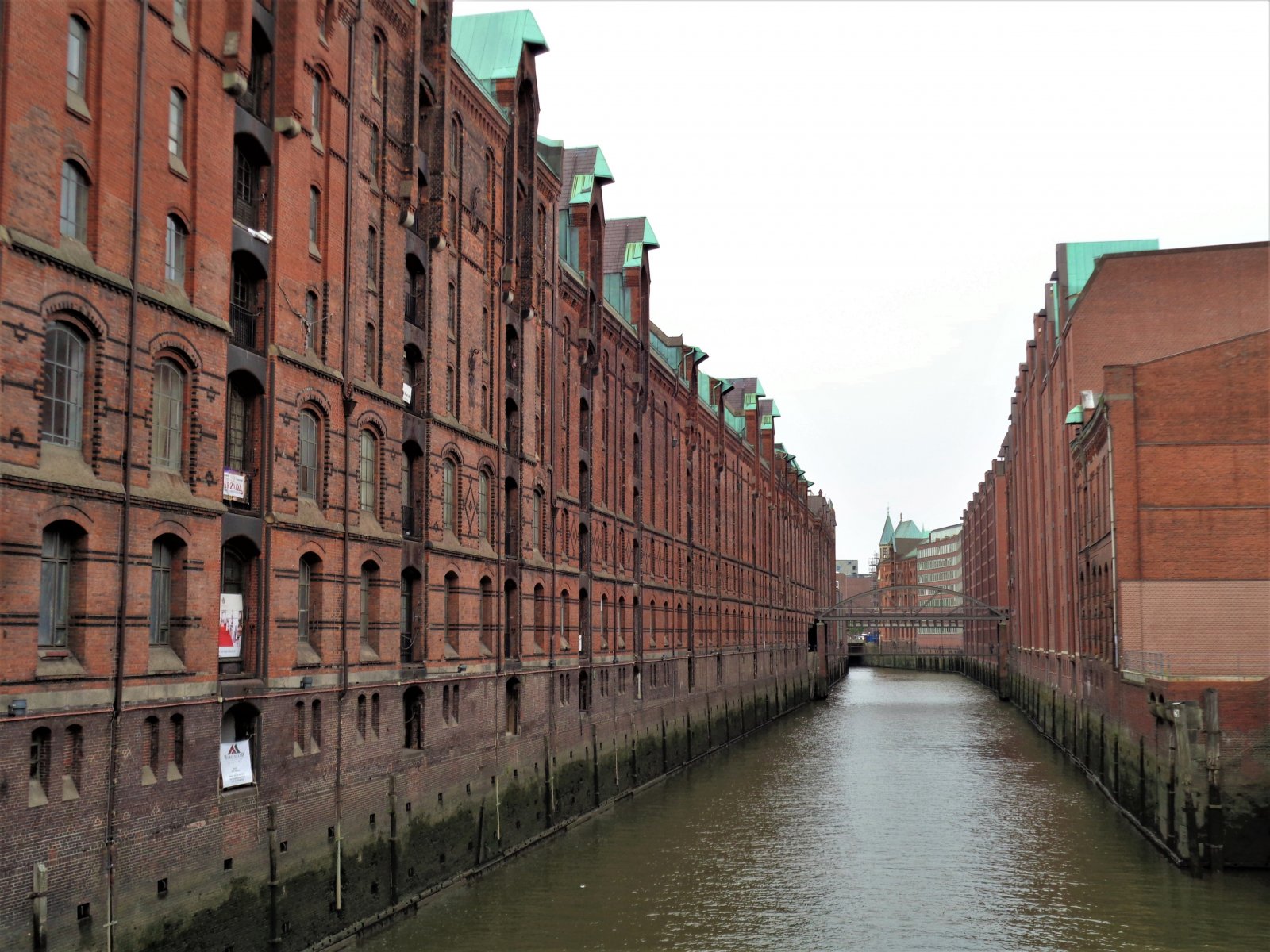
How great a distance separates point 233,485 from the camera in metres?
19.9

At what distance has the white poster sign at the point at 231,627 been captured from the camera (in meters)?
19.6

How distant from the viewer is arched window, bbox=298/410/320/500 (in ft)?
72.5

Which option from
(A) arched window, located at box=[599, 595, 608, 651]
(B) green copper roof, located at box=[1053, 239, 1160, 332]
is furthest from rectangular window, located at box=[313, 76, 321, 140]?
(B) green copper roof, located at box=[1053, 239, 1160, 332]

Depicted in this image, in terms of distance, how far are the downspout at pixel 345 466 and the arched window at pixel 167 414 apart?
201 inches

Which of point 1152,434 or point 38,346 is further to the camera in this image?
point 1152,434

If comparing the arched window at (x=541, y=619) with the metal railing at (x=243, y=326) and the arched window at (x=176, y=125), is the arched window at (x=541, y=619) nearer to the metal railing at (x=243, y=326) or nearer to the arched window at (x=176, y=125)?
the metal railing at (x=243, y=326)

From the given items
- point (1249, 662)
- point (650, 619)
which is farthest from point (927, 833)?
point (650, 619)

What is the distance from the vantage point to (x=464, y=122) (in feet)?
98.7

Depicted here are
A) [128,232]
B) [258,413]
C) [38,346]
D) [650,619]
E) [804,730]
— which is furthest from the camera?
[804,730]

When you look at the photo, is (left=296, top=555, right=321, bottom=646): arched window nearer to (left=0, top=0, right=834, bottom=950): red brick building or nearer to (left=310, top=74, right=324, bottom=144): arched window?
(left=0, top=0, right=834, bottom=950): red brick building

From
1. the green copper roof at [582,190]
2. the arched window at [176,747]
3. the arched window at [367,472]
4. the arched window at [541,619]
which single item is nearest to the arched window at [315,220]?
the arched window at [367,472]

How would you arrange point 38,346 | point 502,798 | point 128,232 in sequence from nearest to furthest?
point 38,346 < point 128,232 < point 502,798

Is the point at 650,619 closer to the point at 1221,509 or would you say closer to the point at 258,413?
Result: the point at 1221,509

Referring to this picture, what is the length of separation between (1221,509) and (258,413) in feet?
89.4
